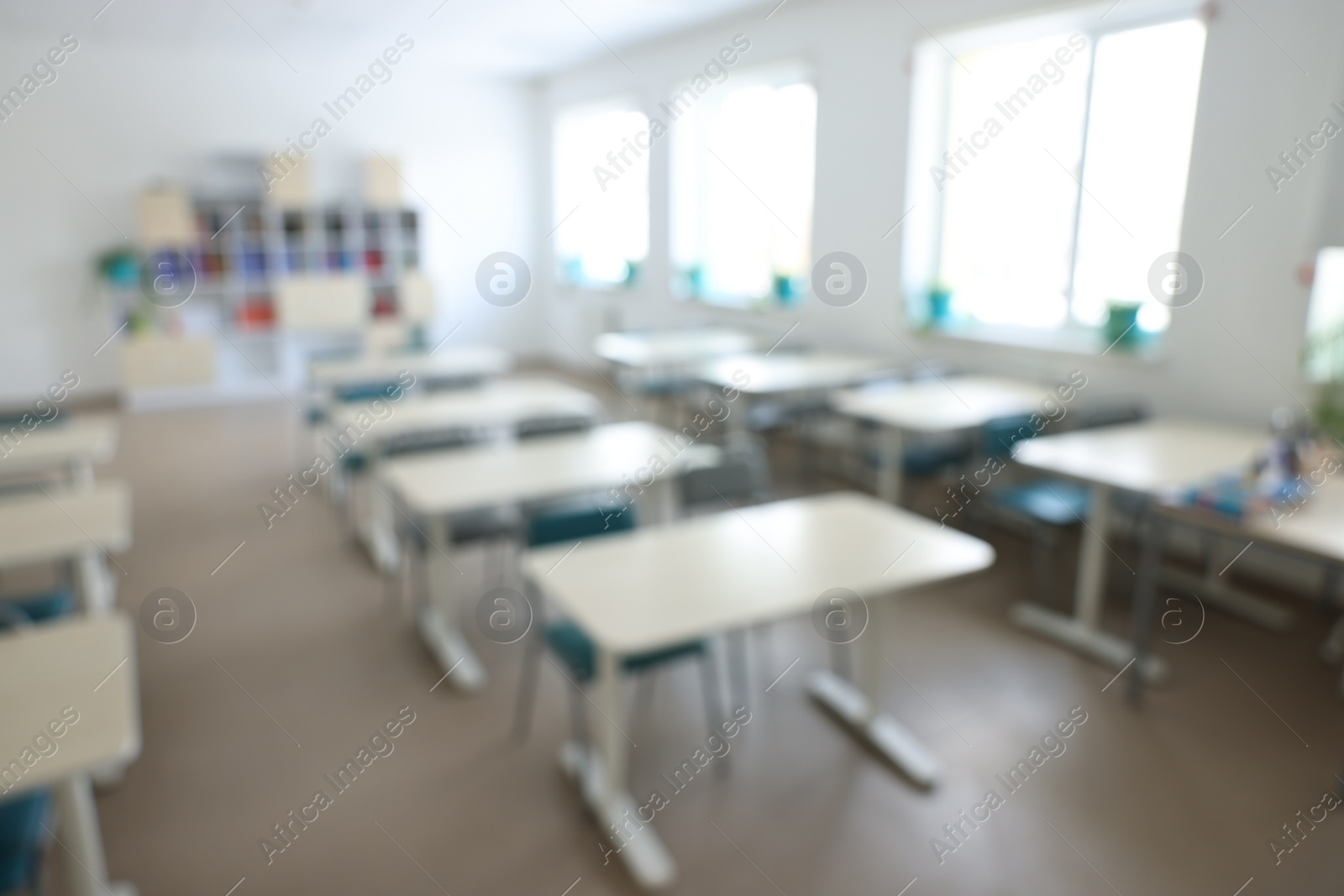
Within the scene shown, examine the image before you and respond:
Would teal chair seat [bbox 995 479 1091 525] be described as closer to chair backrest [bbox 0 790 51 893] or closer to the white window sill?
the white window sill

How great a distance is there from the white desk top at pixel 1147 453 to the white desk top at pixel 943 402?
0.41m

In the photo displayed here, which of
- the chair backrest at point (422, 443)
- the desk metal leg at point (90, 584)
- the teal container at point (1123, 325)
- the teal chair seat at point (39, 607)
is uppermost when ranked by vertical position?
the teal container at point (1123, 325)

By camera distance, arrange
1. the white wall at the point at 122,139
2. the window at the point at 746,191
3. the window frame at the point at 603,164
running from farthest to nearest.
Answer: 1. the window frame at the point at 603,164
2. the white wall at the point at 122,139
3. the window at the point at 746,191

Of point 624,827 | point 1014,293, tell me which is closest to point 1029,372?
point 1014,293

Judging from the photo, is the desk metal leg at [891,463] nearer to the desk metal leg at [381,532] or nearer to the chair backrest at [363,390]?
the desk metal leg at [381,532]

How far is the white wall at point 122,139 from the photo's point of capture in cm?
753

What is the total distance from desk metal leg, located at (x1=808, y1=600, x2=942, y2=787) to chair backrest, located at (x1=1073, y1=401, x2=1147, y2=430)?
1.99 meters

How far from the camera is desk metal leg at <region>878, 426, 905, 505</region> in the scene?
4.30m

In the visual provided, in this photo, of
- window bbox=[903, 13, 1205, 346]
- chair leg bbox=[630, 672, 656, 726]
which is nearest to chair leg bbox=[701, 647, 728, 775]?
chair leg bbox=[630, 672, 656, 726]

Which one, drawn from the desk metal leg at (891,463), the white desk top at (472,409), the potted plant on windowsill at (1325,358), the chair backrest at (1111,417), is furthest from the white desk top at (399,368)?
the potted plant on windowsill at (1325,358)

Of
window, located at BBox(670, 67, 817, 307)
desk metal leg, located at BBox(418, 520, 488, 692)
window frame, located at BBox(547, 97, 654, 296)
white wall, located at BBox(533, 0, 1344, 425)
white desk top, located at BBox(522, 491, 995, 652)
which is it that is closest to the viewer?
white desk top, located at BBox(522, 491, 995, 652)

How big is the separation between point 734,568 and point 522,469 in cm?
126

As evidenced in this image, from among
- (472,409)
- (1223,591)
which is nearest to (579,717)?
(472,409)

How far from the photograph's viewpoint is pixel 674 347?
20.2 ft
